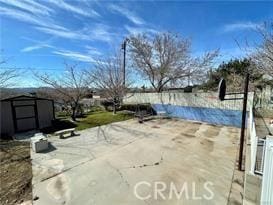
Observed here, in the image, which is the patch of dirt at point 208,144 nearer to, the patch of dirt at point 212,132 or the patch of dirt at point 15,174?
the patch of dirt at point 212,132

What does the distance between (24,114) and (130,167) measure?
8.58m

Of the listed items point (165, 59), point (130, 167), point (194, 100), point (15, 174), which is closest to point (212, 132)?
point (194, 100)

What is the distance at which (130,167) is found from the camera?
5578 mm

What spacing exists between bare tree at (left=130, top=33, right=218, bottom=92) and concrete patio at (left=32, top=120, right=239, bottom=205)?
329 inches

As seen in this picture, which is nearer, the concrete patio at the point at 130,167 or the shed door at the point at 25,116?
the concrete patio at the point at 130,167

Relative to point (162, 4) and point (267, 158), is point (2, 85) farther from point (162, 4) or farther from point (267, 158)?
point (267, 158)

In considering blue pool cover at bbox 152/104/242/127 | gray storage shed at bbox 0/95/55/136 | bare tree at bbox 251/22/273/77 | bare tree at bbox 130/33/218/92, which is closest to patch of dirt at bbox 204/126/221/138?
blue pool cover at bbox 152/104/242/127

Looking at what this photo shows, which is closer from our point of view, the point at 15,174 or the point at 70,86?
the point at 15,174

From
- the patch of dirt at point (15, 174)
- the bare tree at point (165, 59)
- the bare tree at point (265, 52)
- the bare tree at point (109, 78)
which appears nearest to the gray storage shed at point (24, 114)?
the patch of dirt at point (15, 174)

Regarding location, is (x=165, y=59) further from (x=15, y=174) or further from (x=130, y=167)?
(x=15, y=174)

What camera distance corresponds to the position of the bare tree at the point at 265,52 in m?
9.12

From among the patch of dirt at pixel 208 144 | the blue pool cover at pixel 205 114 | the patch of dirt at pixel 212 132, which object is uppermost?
Answer: the blue pool cover at pixel 205 114

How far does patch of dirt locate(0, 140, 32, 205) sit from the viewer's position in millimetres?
4148

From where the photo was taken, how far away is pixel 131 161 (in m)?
6.02
